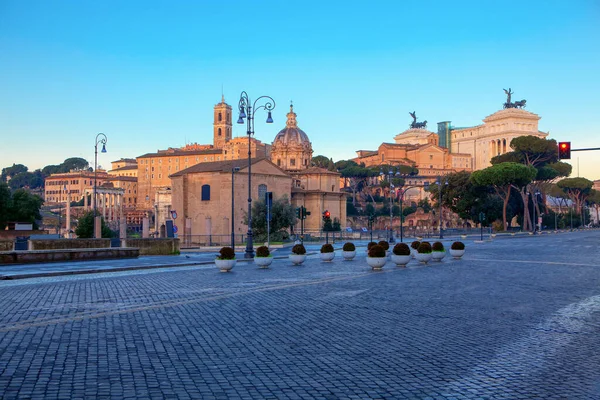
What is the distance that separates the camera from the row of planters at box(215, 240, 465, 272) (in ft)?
68.7

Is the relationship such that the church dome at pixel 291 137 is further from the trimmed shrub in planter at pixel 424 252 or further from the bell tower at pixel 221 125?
the trimmed shrub in planter at pixel 424 252

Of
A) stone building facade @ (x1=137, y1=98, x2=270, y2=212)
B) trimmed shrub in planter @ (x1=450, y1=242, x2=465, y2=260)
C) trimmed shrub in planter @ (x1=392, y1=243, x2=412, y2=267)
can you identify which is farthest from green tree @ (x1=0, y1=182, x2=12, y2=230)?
stone building facade @ (x1=137, y1=98, x2=270, y2=212)

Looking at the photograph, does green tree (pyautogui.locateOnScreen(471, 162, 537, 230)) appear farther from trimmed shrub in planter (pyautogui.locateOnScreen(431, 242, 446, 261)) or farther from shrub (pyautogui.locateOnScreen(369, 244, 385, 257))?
shrub (pyautogui.locateOnScreen(369, 244, 385, 257))

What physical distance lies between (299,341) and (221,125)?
15626 cm

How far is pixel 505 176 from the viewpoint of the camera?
250 ft

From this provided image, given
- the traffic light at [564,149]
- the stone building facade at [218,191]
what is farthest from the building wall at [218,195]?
the traffic light at [564,149]

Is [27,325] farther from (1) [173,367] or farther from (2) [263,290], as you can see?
(2) [263,290]

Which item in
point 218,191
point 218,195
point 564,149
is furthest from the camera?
point 218,191

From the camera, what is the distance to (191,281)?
17406mm

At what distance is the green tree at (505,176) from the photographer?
76.3m

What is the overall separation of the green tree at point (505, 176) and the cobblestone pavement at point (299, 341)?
62793 mm

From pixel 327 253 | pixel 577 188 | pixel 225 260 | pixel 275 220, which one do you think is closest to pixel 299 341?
pixel 225 260

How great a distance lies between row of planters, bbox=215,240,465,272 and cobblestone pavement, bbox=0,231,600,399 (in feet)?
14.8

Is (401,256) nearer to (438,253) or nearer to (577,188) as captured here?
(438,253)
